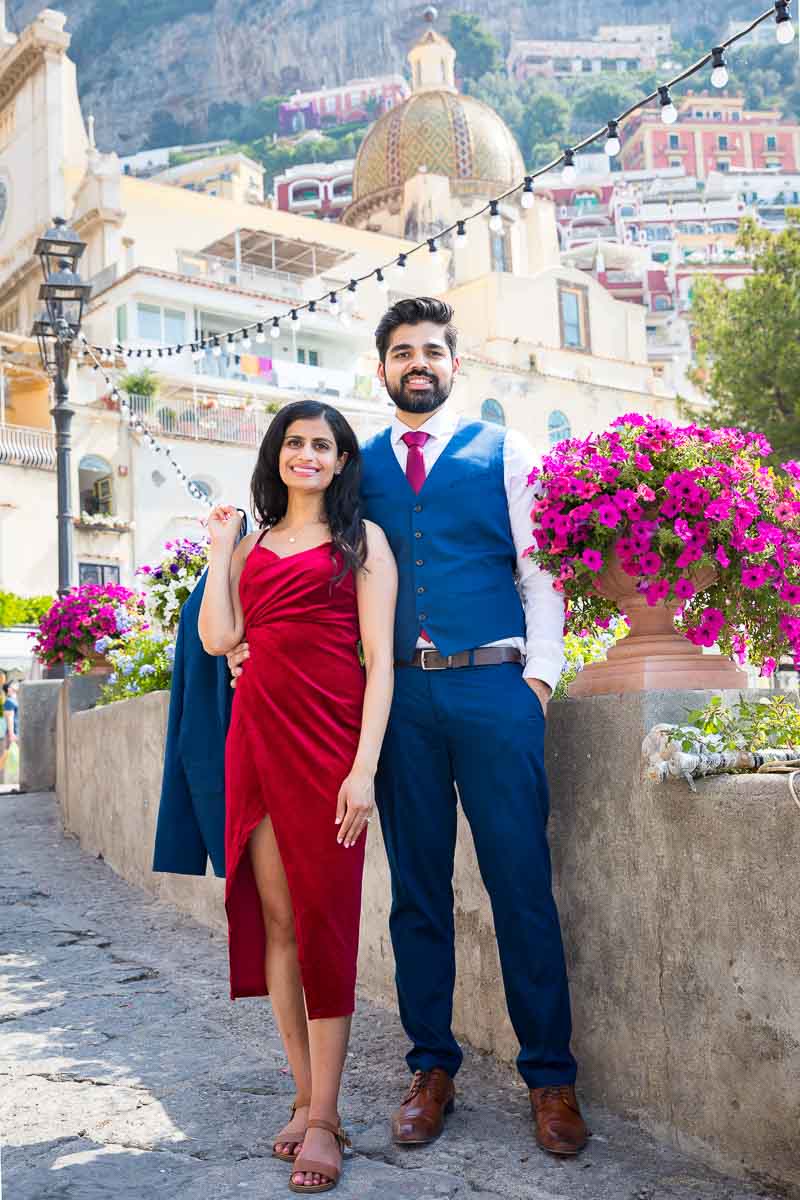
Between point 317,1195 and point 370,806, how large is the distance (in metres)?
0.91

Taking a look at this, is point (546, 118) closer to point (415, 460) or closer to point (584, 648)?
point (584, 648)

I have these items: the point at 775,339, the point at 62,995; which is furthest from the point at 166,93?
the point at 62,995

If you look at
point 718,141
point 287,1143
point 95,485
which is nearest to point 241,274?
point 95,485

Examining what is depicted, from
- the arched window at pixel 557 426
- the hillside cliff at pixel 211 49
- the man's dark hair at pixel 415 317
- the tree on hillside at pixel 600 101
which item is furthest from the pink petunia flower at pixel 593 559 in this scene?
the tree on hillside at pixel 600 101

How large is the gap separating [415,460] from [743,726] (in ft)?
3.85

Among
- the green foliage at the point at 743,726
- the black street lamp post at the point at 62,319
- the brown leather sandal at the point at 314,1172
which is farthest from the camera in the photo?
the black street lamp post at the point at 62,319

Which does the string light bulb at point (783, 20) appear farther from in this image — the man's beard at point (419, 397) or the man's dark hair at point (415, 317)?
the man's beard at point (419, 397)

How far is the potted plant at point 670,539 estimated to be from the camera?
345cm

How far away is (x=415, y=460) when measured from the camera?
375cm

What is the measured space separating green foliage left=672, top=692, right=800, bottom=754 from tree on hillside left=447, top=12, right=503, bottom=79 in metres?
128

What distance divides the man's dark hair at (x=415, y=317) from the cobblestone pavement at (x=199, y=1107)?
7.11 feet

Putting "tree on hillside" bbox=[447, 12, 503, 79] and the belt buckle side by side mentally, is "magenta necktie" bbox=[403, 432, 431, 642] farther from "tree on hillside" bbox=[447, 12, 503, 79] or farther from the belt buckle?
"tree on hillside" bbox=[447, 12, 503, 79]

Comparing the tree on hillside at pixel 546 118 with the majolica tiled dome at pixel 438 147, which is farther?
the tree on hillside at pixel 546 118

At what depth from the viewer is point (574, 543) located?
3502 mm
